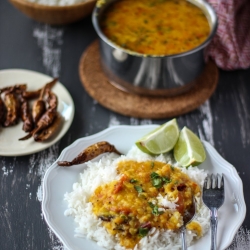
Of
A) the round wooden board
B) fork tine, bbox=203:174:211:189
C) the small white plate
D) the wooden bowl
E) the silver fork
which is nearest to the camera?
the silver fork

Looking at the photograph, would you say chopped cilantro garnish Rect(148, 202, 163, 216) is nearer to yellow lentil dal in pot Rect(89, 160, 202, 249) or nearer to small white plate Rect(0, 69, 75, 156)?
yellow lentil dal in pot Rect(89, 160, 202, 249)

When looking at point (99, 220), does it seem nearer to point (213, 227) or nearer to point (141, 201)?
point (141, 201)

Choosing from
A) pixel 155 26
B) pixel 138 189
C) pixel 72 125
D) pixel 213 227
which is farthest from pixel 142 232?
pixel 155 26

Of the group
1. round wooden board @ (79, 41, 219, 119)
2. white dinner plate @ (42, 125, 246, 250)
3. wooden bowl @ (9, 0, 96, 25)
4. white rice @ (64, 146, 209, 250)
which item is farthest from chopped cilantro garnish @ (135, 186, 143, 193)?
wooden bowl @ (9, 0, 96, 25)

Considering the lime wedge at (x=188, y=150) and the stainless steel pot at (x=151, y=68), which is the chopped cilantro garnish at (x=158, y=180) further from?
the stainless steel pot at (x=151, y=68)

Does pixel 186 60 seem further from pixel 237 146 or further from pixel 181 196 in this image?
pixel 181 196

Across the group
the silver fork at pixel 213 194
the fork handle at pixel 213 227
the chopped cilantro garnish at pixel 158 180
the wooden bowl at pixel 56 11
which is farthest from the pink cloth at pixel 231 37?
the fork handle at pixel 213 227
